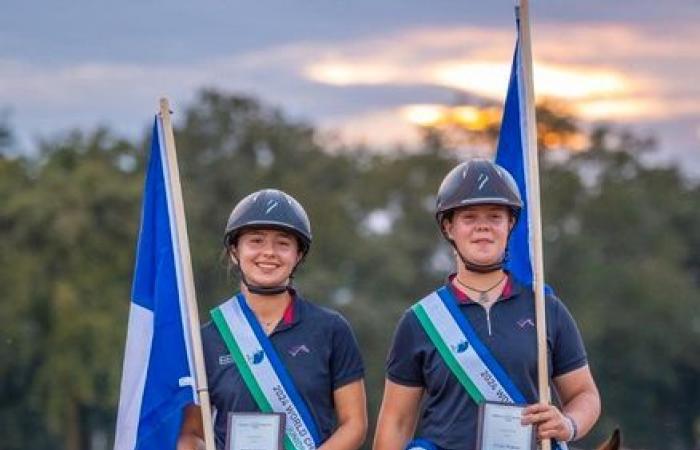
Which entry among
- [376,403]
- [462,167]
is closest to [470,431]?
[462,167]

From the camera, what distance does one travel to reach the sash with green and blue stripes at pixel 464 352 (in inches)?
372

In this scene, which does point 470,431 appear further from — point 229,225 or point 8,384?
point 8,384

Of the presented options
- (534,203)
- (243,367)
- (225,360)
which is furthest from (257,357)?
(534,203)

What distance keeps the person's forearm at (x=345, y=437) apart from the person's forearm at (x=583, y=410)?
1009 millimetres

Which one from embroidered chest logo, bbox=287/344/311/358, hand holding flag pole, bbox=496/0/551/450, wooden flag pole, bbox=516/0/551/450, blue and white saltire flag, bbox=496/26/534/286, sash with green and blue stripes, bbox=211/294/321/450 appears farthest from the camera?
blue and white saltire flag, bbox=496/26/534/286

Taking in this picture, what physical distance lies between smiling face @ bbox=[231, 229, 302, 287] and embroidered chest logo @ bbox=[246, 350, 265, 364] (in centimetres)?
34

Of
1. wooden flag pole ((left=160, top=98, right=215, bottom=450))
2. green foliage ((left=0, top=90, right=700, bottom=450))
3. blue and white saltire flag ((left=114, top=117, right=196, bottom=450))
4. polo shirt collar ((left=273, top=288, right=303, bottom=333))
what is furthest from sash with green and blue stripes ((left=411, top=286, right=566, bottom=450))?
green foliage ((left=0, top=90, right=700, bottom=450))

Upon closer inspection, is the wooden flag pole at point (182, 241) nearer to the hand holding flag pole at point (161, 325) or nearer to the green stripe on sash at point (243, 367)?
the hand holding flag pole at point (161, 325)

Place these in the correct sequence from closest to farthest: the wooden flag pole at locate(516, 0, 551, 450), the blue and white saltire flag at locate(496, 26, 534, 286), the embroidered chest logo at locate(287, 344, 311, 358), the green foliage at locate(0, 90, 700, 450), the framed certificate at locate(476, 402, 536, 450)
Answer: the framed certificate at locate(476, 402, 536, 450) → the wooden flag pole at locate(516, 0, 551, 450) → the embroidered chest logo at locate(287, 344, 311, 358) → the blue and white saltire flag at locate(496, 26, 534, 286) → the green foliage at locate(0, 90, 700, 450)

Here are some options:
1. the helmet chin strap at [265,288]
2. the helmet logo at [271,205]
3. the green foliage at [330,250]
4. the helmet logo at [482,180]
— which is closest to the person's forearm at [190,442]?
the helmet chin strap at [265,288]

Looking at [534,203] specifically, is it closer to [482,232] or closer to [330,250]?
[482,232]

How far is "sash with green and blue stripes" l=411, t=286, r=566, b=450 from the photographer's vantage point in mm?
9438

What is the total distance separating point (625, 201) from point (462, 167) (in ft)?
243

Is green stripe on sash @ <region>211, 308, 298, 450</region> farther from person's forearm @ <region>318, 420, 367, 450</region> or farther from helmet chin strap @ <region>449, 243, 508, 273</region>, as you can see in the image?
helmet chin strap @ <region>449, 243, 508, 273</region>
